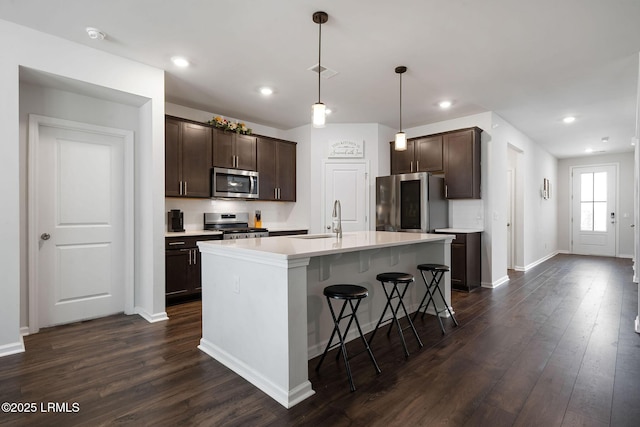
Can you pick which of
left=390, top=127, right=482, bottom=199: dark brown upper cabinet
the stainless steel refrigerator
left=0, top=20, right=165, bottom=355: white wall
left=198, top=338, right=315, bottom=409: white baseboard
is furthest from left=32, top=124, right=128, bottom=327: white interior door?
left=390, top=127, right=482, bottom=199: dark brown upper cabinet

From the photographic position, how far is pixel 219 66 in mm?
3443

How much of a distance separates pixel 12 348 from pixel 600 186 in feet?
36.7

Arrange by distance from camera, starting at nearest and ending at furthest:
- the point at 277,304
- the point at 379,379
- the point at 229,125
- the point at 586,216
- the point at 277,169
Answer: the point at 277,304 → the point at 379,379 → the point at 229,125 → the point at 277,169 → the point at 586,216

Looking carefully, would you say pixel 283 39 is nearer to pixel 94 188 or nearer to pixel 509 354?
pixel 94 188

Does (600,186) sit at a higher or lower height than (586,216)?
higher

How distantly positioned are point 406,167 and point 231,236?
10.1 feet

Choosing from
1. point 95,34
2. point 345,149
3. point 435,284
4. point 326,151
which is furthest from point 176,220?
point 435,284

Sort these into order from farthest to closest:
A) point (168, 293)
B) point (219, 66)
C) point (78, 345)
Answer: point (168, 293), point (219, 66), point (78, 345)

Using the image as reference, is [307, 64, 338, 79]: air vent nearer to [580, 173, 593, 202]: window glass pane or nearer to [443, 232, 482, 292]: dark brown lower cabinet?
[443, 232, 482, 292]: dark brown lower cabinet

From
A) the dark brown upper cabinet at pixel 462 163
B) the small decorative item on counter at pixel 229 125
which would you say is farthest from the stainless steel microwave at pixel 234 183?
the dark brown upper cabinet at pixel 462 163

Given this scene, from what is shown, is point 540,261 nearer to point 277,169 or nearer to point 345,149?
point 345,149

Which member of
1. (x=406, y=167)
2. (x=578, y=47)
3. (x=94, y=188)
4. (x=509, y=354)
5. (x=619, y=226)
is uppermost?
(x=578, y=47)

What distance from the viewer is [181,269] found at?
4.04 m

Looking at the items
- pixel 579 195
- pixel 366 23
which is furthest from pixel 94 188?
pixel 579 195
